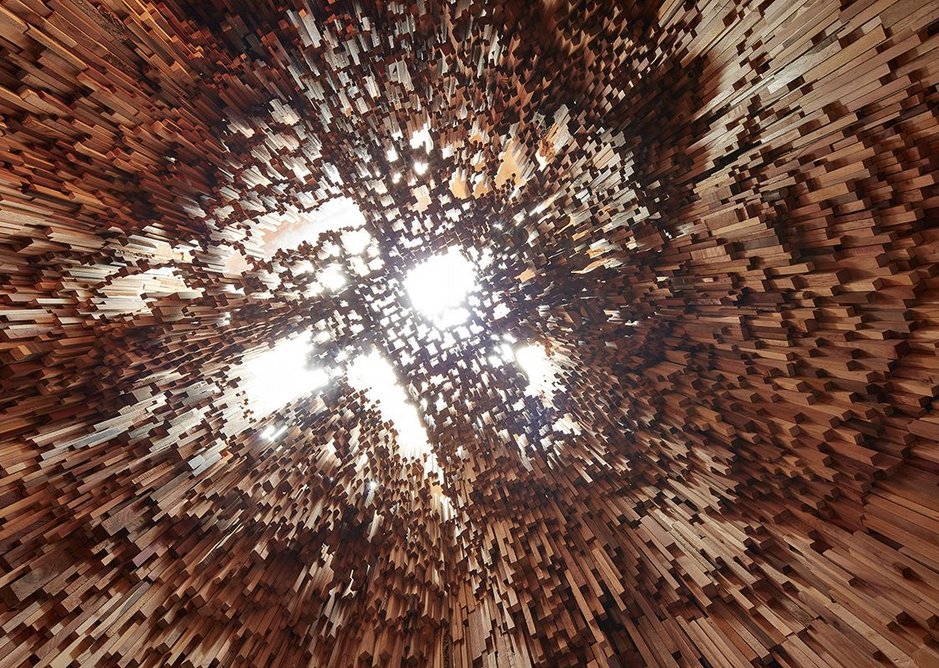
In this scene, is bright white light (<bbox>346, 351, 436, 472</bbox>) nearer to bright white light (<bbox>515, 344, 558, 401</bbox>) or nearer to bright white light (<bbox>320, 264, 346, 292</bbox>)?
bright white light (<bbox>320, 264, 346, 292</bbox>)

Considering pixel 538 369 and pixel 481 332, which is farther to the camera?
pixel 538 369

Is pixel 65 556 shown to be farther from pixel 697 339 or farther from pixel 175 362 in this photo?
pixel 697 339

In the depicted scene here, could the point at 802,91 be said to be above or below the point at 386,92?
below

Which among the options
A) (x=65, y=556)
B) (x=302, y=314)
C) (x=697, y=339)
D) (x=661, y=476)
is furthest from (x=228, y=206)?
(x=661, y=476)

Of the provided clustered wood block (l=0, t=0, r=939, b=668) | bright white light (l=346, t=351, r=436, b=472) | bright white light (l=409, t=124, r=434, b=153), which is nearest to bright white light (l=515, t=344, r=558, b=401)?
clustered wood block (l=0, t=0, r=939, b=668)

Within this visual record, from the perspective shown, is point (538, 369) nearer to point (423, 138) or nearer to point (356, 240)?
point (356, 240)

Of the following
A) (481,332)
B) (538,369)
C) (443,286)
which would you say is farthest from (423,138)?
(538,369)
